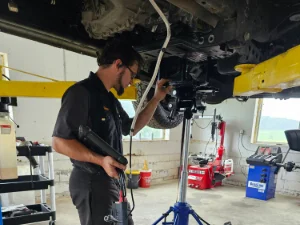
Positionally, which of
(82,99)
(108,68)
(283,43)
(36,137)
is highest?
(283,43)

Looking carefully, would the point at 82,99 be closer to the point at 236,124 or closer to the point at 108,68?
the point at 108,68

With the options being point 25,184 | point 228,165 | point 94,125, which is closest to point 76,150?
point 94,125

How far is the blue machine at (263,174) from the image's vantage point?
11.3ft

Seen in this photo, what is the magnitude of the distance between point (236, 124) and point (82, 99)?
3.94 m

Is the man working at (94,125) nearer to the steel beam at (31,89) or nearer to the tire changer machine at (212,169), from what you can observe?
the steel beam at (31,89)

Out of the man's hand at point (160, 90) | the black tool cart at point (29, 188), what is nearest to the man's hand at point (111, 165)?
the man's hand at point (160, 90)

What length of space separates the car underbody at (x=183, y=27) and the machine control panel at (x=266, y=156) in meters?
2.29

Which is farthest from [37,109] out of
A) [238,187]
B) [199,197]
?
[238,187]

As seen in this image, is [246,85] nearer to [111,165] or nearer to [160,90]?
[111,165]

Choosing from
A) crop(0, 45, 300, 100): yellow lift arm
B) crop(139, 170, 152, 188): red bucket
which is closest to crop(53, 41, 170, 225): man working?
crop(0, 45, 300, 100): yellow lift arm

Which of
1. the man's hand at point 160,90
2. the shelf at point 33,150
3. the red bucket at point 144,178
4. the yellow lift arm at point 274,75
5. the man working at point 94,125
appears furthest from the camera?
the red bucket at point 144,178

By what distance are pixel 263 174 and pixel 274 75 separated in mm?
3293

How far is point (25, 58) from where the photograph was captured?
9.11 feet

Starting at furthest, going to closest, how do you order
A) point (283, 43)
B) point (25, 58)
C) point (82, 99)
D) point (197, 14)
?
point (25, 58)
point (283, 43)
point (82, 99)
point (197, 14)
